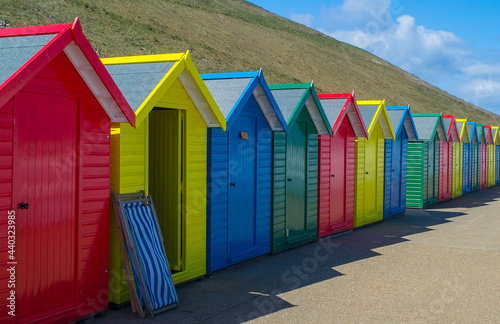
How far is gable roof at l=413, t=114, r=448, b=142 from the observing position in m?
19.0

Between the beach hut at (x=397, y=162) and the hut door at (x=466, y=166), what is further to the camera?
the hut door at (x=466, y=166)

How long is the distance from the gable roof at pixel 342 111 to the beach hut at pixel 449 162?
27.3 feet

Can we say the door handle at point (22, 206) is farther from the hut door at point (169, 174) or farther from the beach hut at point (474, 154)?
the beach hut at point (474, 154)

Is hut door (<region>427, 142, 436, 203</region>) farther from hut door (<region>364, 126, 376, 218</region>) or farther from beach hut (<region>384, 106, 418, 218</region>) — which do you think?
hut door (<region>364, 126, 376, 218</region>)

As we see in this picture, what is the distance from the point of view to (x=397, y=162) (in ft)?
54.7

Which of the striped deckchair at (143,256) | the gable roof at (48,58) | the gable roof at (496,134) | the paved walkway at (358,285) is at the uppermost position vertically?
the gable roof at (496,134)

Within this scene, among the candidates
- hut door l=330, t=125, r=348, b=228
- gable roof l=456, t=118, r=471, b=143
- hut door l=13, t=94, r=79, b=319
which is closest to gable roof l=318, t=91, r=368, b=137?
hut door l=330, t=125, r=348, b=228

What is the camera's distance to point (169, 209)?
8227 millimetres

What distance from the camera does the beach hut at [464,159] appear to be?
77.0 feet

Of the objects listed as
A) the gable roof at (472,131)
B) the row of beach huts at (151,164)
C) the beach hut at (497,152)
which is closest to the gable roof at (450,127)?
the gable roof at (472,131)

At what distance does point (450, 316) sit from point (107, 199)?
430cm

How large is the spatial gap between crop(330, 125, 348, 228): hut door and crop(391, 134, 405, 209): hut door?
3.51 meters

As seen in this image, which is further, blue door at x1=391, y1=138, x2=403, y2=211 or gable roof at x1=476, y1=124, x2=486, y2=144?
gable roof at x1=476, y1=124, x2=486, y2=144

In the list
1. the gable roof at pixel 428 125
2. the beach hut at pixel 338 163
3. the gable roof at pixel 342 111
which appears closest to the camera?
the beach hut at pixel 338 163
